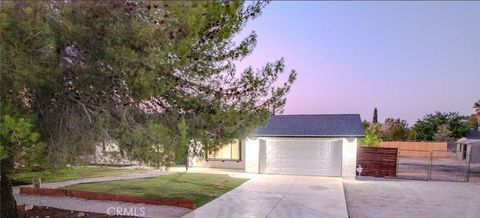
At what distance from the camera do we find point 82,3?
5020 millimetres

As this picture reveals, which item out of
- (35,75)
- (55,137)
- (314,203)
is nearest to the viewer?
(35,75)

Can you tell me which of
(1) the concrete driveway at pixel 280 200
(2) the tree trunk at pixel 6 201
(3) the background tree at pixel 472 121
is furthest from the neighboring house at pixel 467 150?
(2) the tree trunk at pixel 6 201

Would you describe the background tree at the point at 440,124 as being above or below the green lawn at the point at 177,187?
above

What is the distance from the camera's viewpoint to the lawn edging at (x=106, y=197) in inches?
373

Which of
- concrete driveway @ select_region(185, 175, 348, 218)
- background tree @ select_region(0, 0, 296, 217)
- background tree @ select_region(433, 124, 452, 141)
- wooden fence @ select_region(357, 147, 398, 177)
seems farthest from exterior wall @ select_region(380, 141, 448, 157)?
background tree @ select_region(0, 0, 296, 217)

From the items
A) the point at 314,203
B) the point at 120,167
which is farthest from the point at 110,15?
the point at 120,167

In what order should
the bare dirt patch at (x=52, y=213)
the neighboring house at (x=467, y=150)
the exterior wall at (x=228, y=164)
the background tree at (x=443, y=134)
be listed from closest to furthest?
the bare dirt patch at (x=52, y=213) → the exterior wall at (x=228, y=164) → the neighboring house at (x=467, y=150) → the background tree at (x=443, y=134)

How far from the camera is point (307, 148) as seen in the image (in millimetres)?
17219

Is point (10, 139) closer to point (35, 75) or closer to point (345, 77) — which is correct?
point (35, 75)

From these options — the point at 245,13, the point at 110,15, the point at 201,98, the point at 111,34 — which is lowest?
the point at 201,98

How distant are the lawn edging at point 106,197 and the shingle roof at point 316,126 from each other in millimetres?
7072

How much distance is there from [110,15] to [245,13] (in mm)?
2485

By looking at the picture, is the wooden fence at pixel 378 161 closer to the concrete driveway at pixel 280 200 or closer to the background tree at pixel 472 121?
the concrete driveway at pixel 280 200

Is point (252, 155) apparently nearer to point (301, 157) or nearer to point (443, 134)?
point (301, 157)
